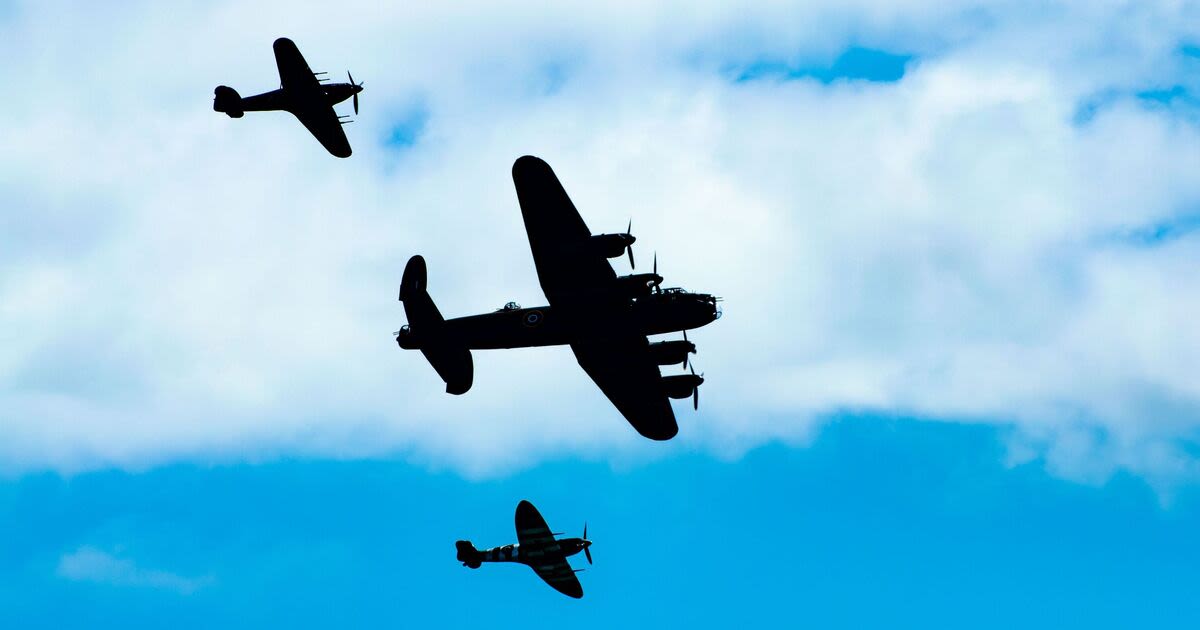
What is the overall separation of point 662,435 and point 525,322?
907 centimetres

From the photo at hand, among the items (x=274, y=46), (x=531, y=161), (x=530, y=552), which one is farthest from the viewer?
(x=530, y=552)

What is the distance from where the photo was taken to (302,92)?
5738cm

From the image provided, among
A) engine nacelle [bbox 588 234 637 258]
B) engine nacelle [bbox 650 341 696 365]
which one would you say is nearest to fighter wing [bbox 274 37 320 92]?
engine nacelle [bbox 588 234 637 258]

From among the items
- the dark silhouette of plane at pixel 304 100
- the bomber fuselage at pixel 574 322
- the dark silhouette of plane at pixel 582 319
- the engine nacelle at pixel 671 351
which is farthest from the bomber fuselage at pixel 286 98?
the engine nacelle at pixel 671 351

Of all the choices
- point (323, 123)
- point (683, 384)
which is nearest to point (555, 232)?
point (683, 384)

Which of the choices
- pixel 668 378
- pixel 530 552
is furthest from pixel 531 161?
pixel 530 552

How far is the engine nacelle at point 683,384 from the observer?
53.4m

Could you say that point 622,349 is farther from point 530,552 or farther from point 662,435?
point 530,552

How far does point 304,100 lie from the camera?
57.6 meters

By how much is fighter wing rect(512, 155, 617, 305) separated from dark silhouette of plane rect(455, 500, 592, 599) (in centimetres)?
1562

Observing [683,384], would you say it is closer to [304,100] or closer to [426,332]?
[426,332]

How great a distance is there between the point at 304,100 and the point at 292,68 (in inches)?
64.9

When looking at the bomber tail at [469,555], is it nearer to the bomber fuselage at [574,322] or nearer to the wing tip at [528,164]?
the bomber fuselage at [574,322]

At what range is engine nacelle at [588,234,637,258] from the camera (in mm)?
47781
